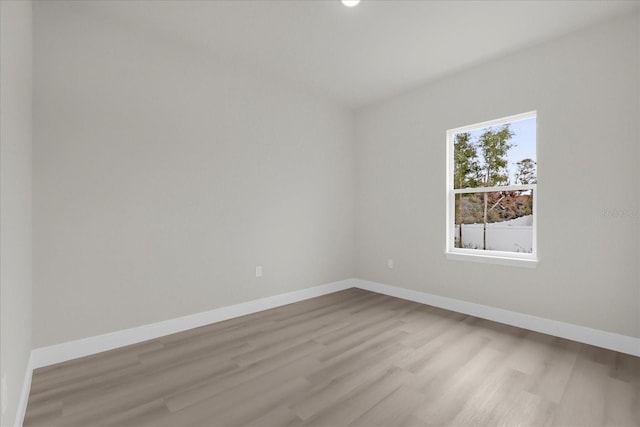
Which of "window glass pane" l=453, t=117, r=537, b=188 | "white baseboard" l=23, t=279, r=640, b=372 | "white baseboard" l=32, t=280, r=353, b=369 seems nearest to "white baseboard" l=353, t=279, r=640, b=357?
"white baseboard" l=23, t=279, r=640, b=372

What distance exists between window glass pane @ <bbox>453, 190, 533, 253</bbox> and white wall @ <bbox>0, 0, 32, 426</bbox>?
12.8 feet

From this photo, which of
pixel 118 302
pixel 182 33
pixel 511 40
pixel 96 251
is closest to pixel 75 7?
pixel 182 33

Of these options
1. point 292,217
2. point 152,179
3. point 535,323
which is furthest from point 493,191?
point 152,179

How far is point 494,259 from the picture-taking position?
3.28 m

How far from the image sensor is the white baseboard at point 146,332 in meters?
2.35

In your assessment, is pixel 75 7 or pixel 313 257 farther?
pixel 313 257

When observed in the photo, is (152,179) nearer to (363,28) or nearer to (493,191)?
(363,28)

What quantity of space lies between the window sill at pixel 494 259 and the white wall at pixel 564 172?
0.19 feet

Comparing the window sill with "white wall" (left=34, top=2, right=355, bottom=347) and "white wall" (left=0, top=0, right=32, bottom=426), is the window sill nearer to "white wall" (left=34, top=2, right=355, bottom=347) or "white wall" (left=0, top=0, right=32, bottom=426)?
"white wall" (left=34, top=2, right=355, bottom=347)

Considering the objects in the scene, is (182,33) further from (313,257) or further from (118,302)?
(313,257)

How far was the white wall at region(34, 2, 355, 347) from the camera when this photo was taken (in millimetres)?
2385

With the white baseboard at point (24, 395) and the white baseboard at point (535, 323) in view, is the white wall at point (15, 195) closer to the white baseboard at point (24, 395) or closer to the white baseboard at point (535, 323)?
the white baseboard at point (24, 395)

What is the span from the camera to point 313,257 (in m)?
4.25

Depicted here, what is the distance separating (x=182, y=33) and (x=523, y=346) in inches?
163
